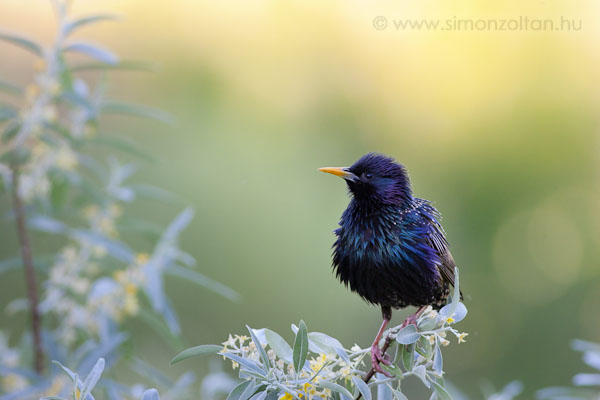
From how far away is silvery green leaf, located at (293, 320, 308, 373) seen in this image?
1.24 m

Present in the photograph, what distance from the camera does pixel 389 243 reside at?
177 centimetres

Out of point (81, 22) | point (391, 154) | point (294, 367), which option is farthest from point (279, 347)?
point (391, 154)

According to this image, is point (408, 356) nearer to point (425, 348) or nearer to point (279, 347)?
point (425, 348)

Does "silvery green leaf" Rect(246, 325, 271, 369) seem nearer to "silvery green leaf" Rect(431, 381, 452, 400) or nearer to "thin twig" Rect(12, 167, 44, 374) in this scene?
"silvery green leaf" Rect(431, 381, 452, 400)

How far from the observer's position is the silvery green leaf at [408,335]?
4.20 feet

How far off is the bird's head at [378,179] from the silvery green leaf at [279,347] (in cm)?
62

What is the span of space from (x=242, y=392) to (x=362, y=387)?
22cm

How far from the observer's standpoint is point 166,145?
5512 mm

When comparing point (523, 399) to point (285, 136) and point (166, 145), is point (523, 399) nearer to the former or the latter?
point (285, 136)

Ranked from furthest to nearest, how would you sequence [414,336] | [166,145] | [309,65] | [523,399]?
[523,399] → [309,65] → [166,145] → [414,336]

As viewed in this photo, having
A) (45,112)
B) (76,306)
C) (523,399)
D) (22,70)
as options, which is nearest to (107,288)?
(76,306)

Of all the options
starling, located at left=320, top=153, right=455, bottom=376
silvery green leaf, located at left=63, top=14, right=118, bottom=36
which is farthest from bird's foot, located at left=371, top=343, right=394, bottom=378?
silvery green leaf, located at left=63, top=14, right=118, bottom=36

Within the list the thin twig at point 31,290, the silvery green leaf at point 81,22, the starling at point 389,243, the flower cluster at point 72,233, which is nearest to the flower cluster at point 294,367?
the starling at point 389,243

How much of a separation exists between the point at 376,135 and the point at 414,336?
4432 mm
